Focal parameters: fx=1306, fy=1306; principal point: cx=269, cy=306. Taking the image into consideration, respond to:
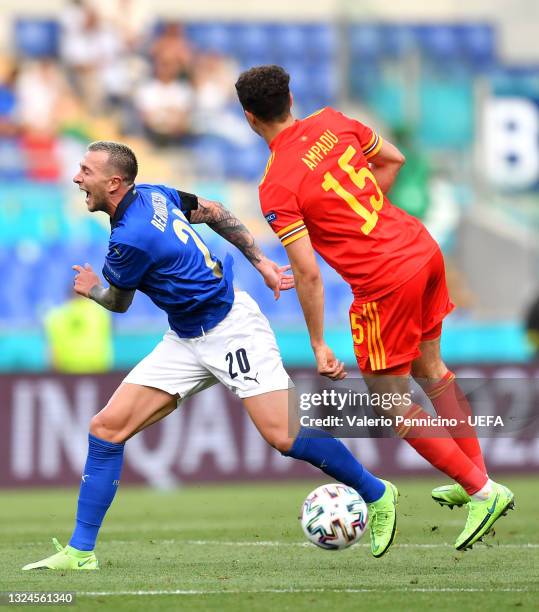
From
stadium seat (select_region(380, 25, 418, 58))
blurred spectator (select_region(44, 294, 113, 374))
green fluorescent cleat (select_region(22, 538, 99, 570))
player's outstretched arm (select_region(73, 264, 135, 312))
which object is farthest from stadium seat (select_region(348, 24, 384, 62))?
green fluorescent cleat (select_region(22, 538, 99, 570))

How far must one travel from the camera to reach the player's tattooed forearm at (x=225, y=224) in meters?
6.87

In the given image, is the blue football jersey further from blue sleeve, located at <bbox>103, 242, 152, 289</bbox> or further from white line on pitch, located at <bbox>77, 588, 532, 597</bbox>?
white line on pitch, located at <bbox>77, 588, 532, 597</bbox>

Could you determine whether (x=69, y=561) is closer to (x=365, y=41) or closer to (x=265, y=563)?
(x=265, y=563)

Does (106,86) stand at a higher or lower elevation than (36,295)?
higher

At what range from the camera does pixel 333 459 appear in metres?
6.42

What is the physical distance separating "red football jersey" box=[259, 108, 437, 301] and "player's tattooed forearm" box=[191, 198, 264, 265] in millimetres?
595

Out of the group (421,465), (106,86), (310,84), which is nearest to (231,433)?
(421,465)

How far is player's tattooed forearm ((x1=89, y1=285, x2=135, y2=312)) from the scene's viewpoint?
6.34 metres

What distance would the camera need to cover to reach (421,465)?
12.7 metres

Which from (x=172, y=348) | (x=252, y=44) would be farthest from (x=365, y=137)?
(x=252, y=44)

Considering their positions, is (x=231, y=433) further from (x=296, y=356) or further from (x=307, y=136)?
(x=307, y=136)

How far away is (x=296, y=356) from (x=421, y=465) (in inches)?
141

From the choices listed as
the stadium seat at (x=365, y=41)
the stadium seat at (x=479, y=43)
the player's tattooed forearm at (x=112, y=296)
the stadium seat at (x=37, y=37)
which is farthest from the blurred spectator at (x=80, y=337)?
the stadium seat at (x=479, y=43)

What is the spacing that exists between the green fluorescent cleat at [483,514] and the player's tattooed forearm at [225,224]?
1719mm
